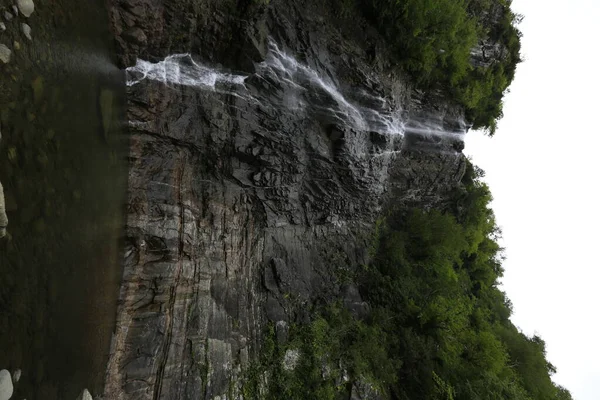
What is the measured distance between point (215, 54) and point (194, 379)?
32.7 ft

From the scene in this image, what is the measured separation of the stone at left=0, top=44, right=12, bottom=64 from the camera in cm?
567

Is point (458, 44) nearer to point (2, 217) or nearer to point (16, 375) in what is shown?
point (2, 217)

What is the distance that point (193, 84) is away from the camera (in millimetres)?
11398

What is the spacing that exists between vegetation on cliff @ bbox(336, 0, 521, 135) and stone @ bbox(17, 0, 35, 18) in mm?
11334

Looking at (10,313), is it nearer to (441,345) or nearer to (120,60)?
(120,60)

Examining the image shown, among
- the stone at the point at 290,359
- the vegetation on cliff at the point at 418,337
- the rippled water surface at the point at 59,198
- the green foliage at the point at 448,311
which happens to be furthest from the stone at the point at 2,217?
the green foliage at the point at 448,311

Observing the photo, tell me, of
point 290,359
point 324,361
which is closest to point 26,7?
point 290,359

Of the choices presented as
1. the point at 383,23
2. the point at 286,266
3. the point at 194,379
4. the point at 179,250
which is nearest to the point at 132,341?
the point at 194,379

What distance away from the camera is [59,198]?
22.5 feet

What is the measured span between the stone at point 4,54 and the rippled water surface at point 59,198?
0.09 meters

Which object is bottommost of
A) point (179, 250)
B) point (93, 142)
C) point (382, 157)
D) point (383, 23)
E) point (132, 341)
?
point (132, 341)

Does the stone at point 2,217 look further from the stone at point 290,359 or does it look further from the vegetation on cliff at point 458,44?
the vegetation on cliff at point 458,44

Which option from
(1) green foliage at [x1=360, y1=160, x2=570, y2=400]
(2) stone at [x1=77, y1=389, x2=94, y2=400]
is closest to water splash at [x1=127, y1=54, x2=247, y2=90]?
(2) stone at [x1=77, y1=389, x2=94, y2=400]

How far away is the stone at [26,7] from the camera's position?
20.3 feet
